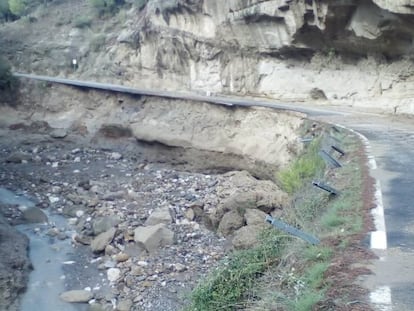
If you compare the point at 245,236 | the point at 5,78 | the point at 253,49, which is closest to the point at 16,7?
the point at 5,78

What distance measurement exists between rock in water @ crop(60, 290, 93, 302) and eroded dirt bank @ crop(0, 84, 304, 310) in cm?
4

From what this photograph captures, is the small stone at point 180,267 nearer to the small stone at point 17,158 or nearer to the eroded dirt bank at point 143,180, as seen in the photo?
the eroded dirt bank at point 143,180

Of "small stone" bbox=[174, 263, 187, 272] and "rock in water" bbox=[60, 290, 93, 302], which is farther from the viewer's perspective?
"small stone" bbox=[174, 263, 187, 272]

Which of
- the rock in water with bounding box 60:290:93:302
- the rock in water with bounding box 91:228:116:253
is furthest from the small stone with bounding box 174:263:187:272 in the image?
the rock in water with bounding box 91:228:116:253

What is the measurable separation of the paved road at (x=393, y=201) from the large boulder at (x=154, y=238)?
6588 millimetres

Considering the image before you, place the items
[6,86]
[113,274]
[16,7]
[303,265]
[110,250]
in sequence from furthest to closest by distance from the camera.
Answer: [16,7]
[6,86]
[110,250]
[113,274]
[303,265]

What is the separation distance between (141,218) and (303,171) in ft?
22.3

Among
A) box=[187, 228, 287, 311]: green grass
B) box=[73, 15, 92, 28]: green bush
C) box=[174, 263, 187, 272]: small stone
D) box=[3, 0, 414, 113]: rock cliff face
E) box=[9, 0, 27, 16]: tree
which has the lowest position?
box=[174, 263, 187, 272]: small stone

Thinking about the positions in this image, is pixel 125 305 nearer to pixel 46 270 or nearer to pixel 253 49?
pixel 46 270

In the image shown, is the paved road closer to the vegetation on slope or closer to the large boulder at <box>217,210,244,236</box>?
the vegetation on slope

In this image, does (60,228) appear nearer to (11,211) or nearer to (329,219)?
(11,211)

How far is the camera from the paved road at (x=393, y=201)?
6.10m

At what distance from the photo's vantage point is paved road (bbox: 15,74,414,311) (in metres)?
6.10

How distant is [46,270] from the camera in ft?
56.9
